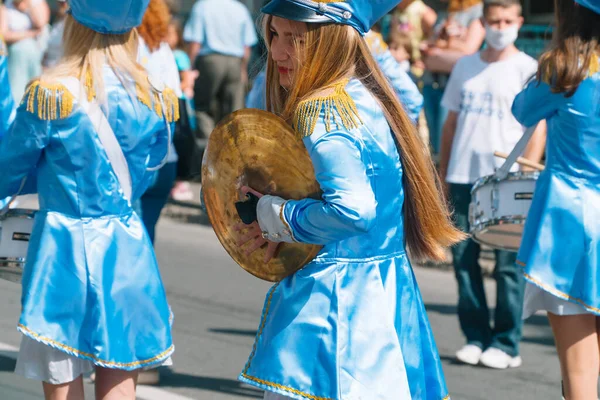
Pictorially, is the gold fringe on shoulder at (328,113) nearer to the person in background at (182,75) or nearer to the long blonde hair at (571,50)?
the long blonde hair at (571,50)

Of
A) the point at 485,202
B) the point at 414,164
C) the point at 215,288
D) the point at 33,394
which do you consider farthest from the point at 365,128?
the point at 215,288

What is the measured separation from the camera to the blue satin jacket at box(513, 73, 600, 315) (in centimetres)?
415

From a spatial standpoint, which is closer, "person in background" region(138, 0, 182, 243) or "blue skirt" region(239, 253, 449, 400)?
"blue skirt" region(239, 253, 449, 400)

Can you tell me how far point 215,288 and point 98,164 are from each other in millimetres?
3868

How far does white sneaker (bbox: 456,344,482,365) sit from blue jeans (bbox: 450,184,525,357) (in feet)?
0.15

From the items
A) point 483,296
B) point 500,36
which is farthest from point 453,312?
point 500,36

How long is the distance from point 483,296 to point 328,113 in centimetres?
332

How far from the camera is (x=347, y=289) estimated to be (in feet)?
9.55

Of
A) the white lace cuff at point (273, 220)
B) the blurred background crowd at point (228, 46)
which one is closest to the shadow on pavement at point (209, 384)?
the white lace cuff at point (273, 220)

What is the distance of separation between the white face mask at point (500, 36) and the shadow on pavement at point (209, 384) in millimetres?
2181

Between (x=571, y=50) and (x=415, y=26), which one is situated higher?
(x=571, y=50)

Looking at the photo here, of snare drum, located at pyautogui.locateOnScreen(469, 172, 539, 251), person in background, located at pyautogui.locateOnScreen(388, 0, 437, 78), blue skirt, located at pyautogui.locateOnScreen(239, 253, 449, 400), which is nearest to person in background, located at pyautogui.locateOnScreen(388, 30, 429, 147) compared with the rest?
person in background, located at pyautogui.locateOnScreen(388, 0, 437, 78)

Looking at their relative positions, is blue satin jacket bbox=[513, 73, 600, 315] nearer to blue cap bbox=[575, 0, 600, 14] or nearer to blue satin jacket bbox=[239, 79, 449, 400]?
blue cap bbox=[575, 0, 600, 14]

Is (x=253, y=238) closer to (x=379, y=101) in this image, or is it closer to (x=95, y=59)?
(x=379, y=101)
